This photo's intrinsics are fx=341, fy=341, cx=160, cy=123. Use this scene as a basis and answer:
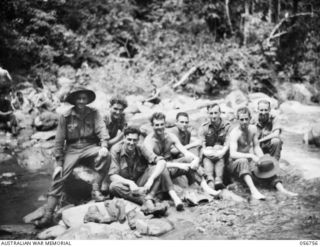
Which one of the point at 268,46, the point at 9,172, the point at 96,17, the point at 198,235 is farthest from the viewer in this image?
the point at 268,46

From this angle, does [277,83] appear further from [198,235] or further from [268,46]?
[198,235]

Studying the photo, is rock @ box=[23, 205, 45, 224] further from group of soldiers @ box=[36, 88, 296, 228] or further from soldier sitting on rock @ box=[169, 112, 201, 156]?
soldier sitting on rock @ box=[169, 112, 201, 156]

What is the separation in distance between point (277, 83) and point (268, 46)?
39.3 inches

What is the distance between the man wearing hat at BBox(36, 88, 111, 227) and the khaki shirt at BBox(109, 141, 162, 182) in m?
0.12

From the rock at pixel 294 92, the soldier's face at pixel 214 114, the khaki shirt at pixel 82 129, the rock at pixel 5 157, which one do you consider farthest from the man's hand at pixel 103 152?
the rock at pixel 294 92

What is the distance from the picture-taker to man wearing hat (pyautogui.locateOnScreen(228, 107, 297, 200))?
3.37 m

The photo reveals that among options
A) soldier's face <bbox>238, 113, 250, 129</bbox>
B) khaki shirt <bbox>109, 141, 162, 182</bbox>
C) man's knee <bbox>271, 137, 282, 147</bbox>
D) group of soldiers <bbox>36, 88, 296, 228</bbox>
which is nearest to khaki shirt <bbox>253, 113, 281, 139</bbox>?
group of soldiers <bbox>36, 88, 296, 228</bbox>

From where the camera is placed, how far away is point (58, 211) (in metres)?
3.38

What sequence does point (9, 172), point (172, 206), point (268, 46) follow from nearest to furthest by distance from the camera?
point (172, 206) → point (9, 172) → point (268, 46)

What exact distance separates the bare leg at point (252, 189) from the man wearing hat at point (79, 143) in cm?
137

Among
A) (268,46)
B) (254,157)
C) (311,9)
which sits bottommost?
(254,157)

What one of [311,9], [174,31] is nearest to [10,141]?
[174,31]

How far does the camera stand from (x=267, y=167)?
342 centimetres

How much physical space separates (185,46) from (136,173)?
6.23m
